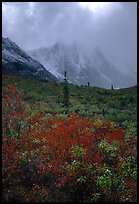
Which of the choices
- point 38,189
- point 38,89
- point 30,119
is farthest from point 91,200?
point 38,89

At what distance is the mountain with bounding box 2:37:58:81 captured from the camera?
69.4 metres

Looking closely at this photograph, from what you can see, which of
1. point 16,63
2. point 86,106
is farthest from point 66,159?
point 16,63

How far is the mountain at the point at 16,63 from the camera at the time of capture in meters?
69.4

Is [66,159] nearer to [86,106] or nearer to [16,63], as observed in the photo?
[86,106]

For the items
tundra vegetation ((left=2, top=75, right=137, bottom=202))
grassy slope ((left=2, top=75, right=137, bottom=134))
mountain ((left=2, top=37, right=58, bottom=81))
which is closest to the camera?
tundra vegetation ((left=2, top=75, right=137, bottom=202))

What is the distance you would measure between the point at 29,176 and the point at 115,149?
5.27 meters

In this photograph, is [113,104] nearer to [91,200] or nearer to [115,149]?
[115,149]

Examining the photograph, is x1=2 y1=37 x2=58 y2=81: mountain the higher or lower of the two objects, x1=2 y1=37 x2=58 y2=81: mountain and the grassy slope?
the higher

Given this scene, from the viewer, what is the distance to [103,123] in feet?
79.2

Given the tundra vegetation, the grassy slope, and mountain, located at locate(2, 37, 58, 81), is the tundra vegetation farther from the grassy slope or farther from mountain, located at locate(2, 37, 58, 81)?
mountain, located at locate(2, 37, 58, 81)

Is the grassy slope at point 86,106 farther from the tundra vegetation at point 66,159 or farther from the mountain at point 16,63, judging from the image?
the mountain at point 16,63

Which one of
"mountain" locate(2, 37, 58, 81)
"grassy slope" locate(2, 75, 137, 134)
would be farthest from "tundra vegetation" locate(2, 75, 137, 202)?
"mountain" locate(2, 37, 58, 81)

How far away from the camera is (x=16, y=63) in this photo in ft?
241

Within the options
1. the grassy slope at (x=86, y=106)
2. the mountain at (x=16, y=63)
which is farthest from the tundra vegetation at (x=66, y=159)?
the mountain at (x=16, y=63)
